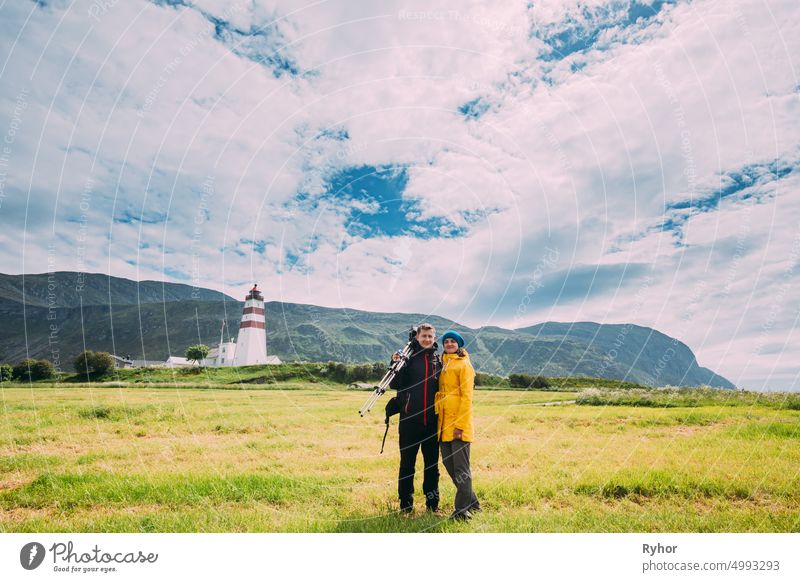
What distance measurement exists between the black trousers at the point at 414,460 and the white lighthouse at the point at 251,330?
101 m

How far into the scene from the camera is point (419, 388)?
8.74 m

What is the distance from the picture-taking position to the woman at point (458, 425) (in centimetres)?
822

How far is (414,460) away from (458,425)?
1254 mm

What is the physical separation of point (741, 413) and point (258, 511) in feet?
87.3

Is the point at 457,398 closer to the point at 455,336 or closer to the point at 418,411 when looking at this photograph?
the point at 418,411

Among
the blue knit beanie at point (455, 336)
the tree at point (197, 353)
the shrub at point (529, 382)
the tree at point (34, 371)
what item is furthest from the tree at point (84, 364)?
the blue knit beanie at point (455, 336)

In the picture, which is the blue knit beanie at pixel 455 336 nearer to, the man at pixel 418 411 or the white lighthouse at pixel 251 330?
the man at pixel 418 411

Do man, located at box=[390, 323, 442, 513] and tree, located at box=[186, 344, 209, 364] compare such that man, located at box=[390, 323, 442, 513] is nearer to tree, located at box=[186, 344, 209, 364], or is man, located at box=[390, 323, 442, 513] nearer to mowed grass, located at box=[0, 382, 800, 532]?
mowed grass, located at box=[0, 382, 800, 532]

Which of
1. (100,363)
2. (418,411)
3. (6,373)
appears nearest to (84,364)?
(100,363)

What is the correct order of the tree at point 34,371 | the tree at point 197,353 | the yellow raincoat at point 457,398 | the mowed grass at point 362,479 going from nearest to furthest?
the mowed grass at point 362,479
the yellow raincoat at point 457,398
the tree at point 34,371
the tree at point 197,353

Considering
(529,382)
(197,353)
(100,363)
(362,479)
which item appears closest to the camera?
(362,479)

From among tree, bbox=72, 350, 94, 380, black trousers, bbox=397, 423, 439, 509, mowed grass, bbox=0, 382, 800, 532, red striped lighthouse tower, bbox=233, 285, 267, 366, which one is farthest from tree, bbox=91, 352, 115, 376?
black trousers, bbox=397, 423, 439, 509

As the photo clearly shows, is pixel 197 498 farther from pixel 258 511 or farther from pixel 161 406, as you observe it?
pixel 161 406
